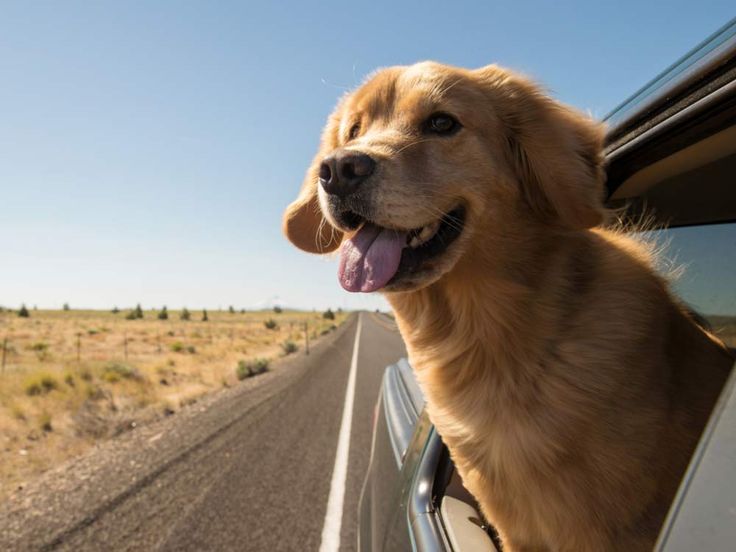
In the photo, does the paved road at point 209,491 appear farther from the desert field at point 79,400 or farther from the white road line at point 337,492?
the desert field at point 79,400

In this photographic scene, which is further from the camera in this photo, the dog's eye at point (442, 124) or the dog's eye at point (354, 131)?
the dog's eye at point (354, 131)

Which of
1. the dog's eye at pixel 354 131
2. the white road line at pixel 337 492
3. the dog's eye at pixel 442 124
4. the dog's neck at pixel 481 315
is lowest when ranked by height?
the white road line at pixel 337 492

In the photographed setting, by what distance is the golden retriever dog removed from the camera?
1.62m

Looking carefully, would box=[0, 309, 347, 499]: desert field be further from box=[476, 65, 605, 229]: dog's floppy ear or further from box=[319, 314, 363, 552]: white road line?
box=[476, 65, 605, 229]: dog's floppy ear

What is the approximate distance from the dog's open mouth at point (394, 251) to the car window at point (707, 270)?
2.89ft

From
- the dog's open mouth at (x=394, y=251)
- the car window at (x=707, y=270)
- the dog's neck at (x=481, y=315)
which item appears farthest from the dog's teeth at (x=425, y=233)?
the car window at (x=707, y=270)

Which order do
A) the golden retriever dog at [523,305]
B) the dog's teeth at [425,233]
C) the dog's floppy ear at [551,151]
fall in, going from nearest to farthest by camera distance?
the golden retriever dog at [523,305], the dog's floppy ear at [551,151], the dog's teeth at [425,233]

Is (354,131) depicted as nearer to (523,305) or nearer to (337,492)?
(523,305)

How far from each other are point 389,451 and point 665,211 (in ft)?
6.81

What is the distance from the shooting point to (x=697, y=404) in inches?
64.6

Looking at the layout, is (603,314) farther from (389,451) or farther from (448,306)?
(389,451)

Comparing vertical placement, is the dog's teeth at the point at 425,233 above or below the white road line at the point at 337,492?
above

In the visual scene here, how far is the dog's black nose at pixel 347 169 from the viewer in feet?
7.28

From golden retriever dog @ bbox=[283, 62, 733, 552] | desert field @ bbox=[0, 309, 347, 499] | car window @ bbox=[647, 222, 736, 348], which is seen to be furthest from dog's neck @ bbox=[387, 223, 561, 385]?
desert field @ bbox=[0, 309, 347, 499]
